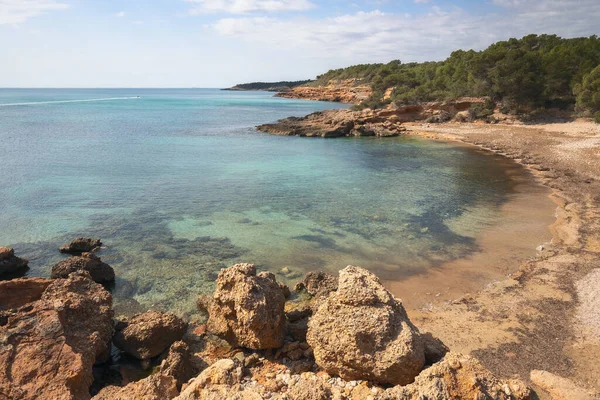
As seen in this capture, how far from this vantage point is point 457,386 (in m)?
5.14

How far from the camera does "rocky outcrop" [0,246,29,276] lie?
1243 cm

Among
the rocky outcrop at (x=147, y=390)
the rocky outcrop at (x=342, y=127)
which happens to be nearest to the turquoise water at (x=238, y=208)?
the rocky outcrop at (x=147, y=390)

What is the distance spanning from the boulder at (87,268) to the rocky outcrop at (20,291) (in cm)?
204

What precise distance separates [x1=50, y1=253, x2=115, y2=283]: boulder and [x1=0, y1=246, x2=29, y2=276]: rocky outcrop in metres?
1.88

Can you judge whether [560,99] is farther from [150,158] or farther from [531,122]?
[150,158]

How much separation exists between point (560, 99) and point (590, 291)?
4523 centimetres

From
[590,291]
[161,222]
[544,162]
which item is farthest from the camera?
[544,162]

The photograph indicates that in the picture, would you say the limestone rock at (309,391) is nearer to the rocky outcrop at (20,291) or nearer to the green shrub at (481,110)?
the rocky outcrop at (20,291)

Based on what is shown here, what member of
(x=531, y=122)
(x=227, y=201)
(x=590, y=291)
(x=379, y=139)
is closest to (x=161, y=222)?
(x=227, y=201)

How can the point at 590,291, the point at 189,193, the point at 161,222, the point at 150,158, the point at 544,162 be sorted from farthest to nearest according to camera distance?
1. the point at 150,158
2. the point at 544,162
3. the point at 189,193
4. the point at 161,222
5. the point at 590,291

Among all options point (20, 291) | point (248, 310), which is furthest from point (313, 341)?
point (20, 291)

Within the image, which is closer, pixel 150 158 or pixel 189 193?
pixel 189 193

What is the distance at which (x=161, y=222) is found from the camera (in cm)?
1780

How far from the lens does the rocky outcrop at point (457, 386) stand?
4918mm
